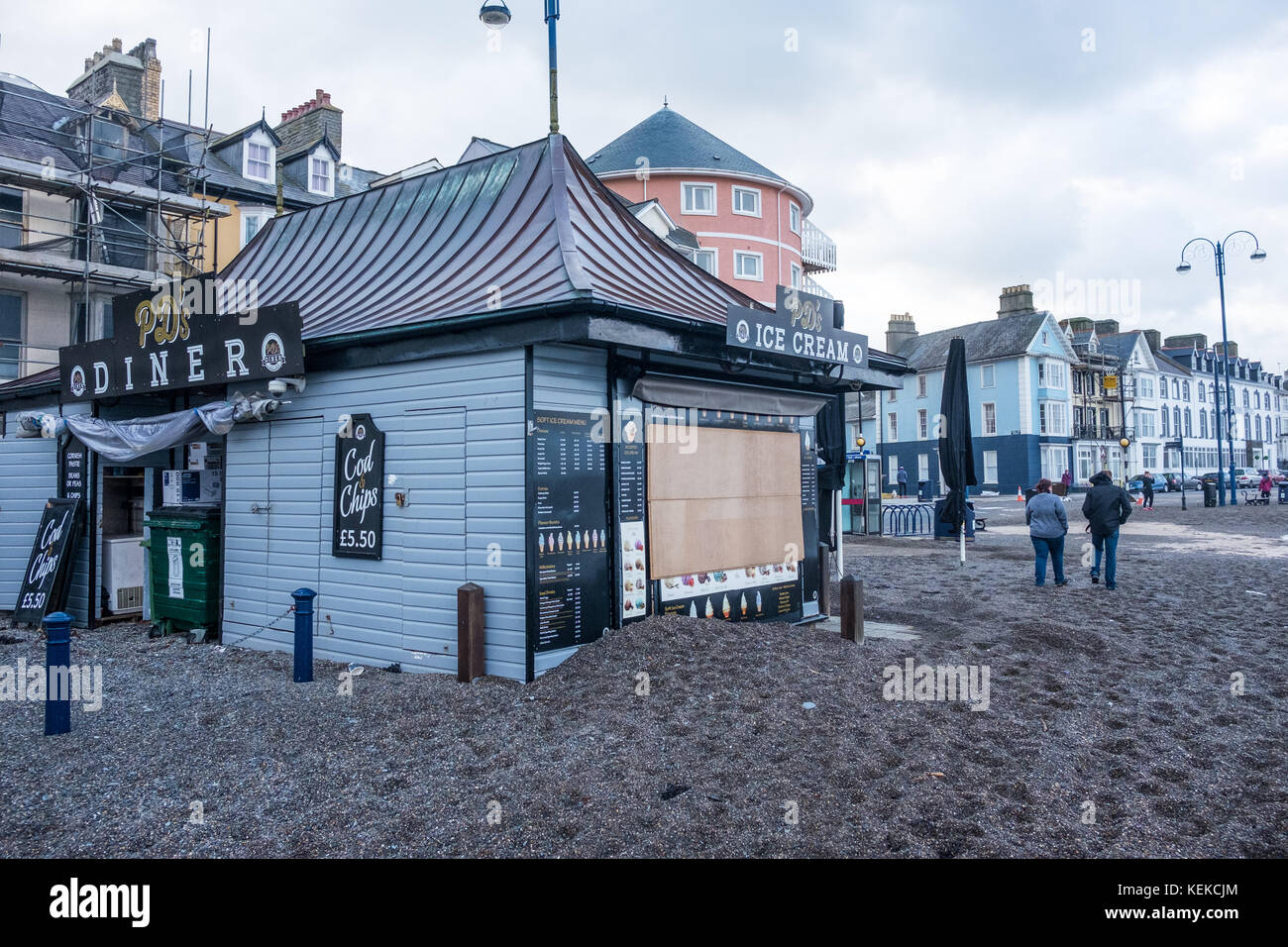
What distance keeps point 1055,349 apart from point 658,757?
54.0m

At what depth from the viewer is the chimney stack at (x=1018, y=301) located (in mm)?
52781

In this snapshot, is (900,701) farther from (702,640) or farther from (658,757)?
(658,757)

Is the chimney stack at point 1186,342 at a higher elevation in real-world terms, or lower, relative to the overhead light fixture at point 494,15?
higher

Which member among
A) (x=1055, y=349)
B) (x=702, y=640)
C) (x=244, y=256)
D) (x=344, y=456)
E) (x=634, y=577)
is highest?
(x=1055, y=349)

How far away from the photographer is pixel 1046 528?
1299 centimetres

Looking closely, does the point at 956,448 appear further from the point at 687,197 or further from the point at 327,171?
the point at 687,197

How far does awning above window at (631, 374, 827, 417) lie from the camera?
8430 mm

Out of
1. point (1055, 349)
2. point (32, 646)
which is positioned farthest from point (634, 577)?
point (1055, 349)

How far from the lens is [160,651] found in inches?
376

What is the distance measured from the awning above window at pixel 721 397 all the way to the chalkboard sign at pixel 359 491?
2671 millimetres

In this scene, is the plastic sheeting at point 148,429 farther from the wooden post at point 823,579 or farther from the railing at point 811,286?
the railing at point 811,286

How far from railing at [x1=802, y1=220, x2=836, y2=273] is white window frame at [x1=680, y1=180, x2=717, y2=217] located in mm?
9128

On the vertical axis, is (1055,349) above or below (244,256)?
above

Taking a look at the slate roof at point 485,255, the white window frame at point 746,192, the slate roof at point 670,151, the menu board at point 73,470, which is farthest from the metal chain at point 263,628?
the white window frame at point 746,192
